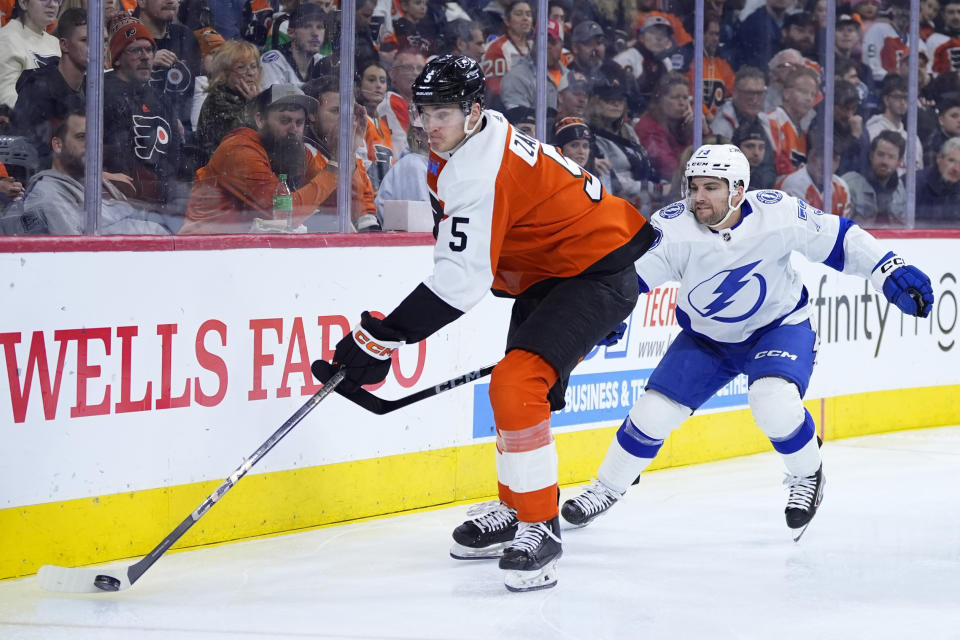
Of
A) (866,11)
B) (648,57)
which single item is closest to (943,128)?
(866,11)

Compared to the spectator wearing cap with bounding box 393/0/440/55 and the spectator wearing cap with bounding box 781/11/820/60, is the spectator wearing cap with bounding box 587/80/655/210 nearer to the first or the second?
the spectator wearing cap with bounding box 393/0/440/55

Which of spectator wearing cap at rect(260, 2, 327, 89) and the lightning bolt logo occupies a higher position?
spectator wearing cap at rect(260, 2, 327, 89)

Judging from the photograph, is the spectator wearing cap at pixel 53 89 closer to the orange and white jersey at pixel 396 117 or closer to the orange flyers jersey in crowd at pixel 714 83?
the orange and white jersey at pixel 396 117

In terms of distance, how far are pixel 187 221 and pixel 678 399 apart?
1.48 metres

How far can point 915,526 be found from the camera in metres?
3.85

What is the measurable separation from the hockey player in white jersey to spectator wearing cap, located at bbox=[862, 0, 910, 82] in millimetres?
2596

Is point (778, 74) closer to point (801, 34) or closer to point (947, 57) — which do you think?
point (801, 34)

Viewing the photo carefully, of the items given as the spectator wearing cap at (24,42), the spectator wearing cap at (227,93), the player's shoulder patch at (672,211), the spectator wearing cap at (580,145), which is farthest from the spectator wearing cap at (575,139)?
the spectator wearing cap at (24,42)

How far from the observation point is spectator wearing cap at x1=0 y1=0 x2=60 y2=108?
313 cm

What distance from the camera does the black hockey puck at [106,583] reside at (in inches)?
114

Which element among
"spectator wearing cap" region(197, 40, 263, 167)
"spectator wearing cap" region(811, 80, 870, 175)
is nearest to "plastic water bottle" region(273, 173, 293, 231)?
"spectator wearing cap" region(197, 40, 263, 167)

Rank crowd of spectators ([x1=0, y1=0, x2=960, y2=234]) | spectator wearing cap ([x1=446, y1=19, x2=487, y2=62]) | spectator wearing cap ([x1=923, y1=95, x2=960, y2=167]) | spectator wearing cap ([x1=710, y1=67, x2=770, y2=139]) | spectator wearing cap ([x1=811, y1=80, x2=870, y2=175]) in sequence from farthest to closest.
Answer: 1. spectator wearing cap ([x1=923, y1=95, x2=960, y2=167])
2. spectator wearing cap ([x1=811, y1=80, x2=870, y2=175])
3. spectator wearing cap ([x1=710, y1=67, x2=770, y2=139])
4. spectator wearing cap ([x1=446, y1=19, x2=487, y2=62])
5. crowd of spectators ([x1=0, y1=0, x2=960, y2=234])

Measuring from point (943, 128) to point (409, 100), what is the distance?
10.6ft

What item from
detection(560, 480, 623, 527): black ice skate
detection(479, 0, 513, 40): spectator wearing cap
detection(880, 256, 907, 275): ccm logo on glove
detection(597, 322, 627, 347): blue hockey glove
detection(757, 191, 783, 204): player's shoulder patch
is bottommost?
detection(560, 480, 623, 527): black ice skate
